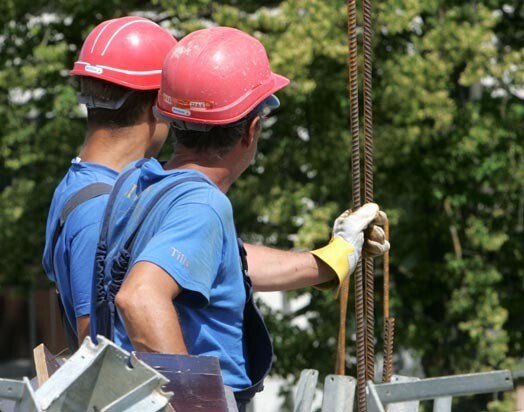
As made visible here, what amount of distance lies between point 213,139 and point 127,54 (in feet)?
2.19

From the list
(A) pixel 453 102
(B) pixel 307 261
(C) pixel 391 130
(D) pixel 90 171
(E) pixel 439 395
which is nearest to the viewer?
(E) pixel 439 395

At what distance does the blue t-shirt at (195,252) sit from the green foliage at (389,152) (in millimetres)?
5378

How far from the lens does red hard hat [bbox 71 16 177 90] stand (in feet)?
9.88

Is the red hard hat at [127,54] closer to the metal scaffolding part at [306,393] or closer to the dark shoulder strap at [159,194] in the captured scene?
the dark shoulder strap at [159,194]

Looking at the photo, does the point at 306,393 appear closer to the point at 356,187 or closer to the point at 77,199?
the point at 356,187

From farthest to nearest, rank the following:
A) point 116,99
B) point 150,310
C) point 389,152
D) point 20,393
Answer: point 389,152
point 116,99
point 150,310
point 20,393

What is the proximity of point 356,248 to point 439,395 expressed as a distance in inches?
33.3

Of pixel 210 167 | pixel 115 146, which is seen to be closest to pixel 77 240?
pixel 115 146

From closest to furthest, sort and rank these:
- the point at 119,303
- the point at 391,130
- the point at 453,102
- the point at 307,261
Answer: the point at 119,303
the point at 307,261
the point at 391,130
the point at 453,102

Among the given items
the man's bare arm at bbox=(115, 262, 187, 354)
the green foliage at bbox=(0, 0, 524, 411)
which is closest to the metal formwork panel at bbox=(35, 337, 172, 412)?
the man's bare arm at bbox=(115, 262, 187, 354)

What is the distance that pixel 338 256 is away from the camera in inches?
107

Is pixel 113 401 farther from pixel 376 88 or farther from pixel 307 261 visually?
pixel 376 88

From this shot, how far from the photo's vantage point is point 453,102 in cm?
912

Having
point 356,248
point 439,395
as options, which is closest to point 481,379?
point 439,395
